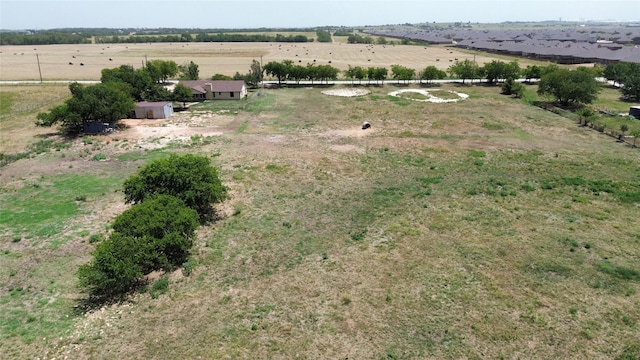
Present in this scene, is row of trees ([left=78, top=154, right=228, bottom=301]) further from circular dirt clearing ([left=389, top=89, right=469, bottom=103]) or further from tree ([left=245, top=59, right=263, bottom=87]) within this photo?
tree ([left=245, top=59, right=263, bottom=87])

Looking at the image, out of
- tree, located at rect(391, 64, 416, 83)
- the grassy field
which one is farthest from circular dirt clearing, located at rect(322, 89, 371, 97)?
the grassy field

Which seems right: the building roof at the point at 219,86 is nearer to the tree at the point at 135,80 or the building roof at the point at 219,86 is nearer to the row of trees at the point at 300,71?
the tree at the point at 135,80

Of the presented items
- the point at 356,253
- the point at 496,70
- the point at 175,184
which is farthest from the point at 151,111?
the point at 496,70

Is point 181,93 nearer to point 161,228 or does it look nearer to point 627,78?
point 161,228

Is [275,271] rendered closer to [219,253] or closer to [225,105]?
[219,253]

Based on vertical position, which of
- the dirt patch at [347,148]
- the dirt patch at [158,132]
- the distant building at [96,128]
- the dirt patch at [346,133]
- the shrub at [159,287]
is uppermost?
the distant building at [96,128]

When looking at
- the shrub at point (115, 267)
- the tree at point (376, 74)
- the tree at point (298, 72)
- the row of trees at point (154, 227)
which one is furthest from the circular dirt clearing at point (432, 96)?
the shrub at point (115, 267)
